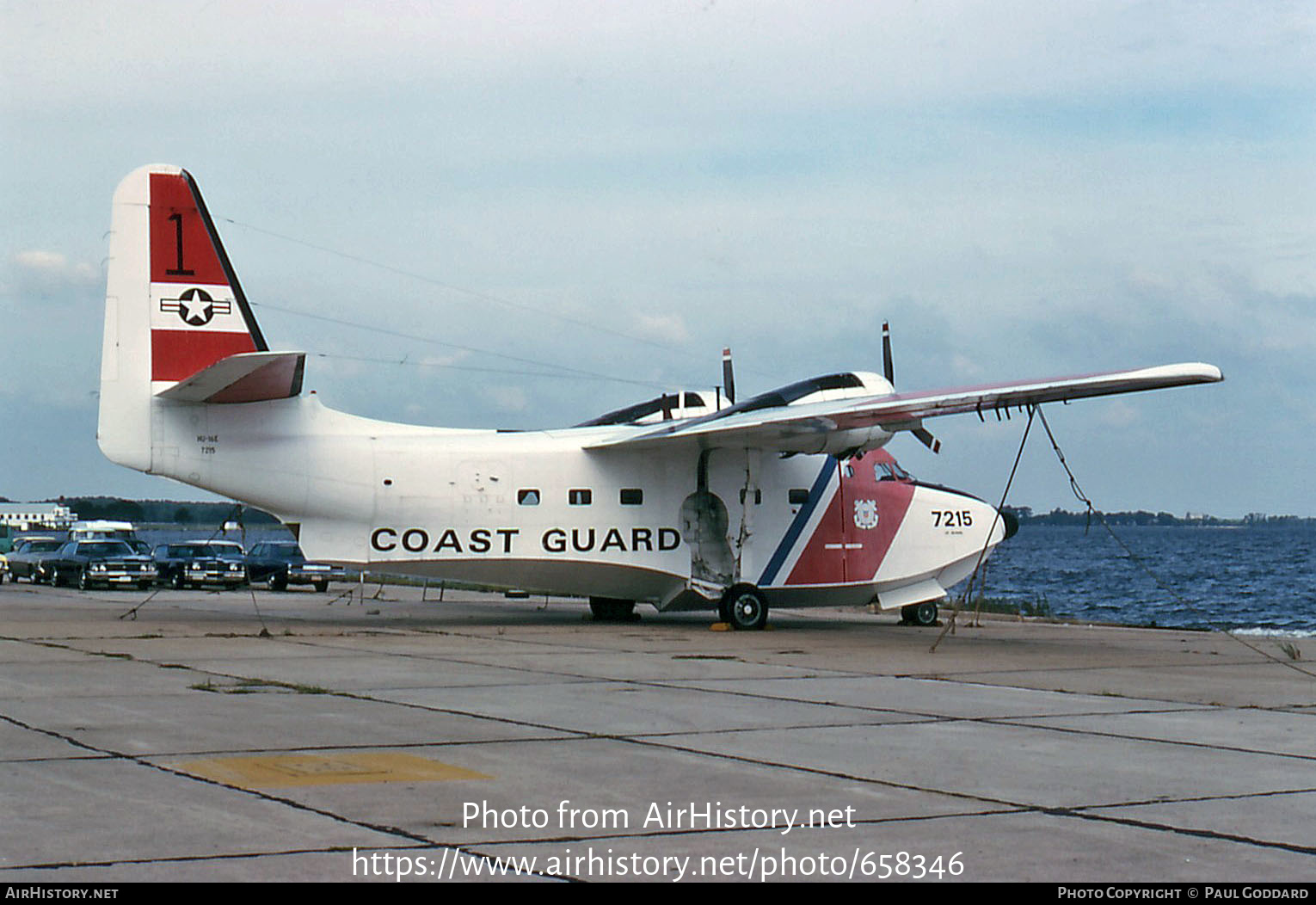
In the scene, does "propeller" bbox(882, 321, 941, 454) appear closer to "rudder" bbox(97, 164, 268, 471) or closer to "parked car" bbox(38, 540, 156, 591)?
"rudder" bbox(97, 164, 268, 471)

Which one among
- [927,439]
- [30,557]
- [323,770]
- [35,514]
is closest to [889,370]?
[927,439]

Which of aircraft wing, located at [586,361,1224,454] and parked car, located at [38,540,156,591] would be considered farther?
parked car, located at [38,540,156,591]

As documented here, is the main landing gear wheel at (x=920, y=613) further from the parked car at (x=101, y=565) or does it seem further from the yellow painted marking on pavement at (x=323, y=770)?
the parked car at (x=101, y=565)

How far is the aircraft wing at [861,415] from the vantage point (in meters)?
18.1

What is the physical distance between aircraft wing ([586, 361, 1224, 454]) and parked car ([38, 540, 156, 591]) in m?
21.3

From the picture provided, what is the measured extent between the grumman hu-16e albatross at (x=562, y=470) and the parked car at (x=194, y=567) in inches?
712

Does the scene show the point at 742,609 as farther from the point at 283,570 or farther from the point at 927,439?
the point at 283,570

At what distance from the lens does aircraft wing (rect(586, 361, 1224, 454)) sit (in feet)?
59.2

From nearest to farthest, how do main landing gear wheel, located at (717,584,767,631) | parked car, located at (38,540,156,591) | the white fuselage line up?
the white fuselage
main landing gear wheel, located at (717,584,767,631)
parked car, located at (38,540,156,591)

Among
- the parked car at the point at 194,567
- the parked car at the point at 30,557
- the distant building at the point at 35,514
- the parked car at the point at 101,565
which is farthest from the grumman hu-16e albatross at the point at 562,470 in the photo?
Answer: the distant building at the point at 35,514

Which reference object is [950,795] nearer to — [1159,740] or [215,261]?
[1159,740]

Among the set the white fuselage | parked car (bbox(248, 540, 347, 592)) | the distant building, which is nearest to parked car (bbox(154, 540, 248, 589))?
parked car (bbox(248, 540, 347, 592))

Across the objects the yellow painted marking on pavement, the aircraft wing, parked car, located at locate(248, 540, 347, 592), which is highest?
the aircraft wing

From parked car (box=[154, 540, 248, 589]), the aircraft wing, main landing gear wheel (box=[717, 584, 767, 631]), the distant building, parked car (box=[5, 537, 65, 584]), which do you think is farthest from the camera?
the distant building
